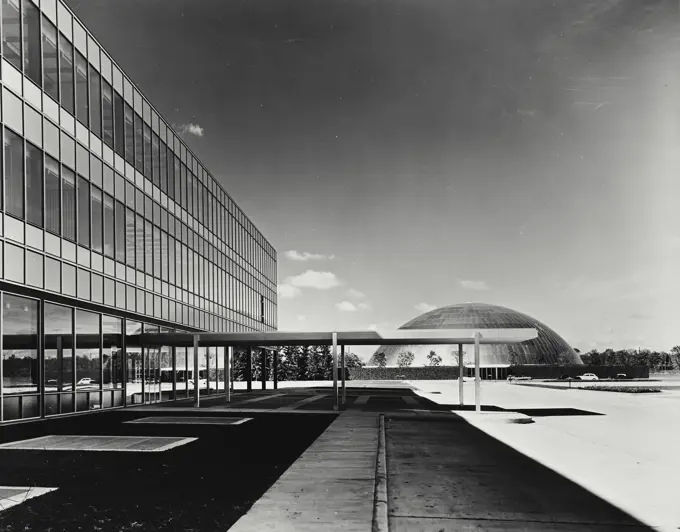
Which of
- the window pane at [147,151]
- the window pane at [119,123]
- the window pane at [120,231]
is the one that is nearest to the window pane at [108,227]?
the window pane at [120,231]

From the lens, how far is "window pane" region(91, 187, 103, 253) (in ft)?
92.8

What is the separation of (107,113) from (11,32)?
7.74 m

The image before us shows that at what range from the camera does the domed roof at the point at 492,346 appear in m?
143

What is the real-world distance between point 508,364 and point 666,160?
427 feet

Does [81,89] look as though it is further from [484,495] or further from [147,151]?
[484,495]

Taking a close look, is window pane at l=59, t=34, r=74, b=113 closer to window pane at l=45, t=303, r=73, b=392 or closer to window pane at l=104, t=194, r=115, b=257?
window pane at l=104, t=194, r=115, b=257

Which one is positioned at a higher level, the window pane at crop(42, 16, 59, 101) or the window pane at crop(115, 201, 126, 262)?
the window pane at crop(42, 16, 59, 101)

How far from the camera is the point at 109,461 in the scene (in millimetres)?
14062

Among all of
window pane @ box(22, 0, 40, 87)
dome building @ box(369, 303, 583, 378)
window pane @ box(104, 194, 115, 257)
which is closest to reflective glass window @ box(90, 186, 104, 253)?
window pane @ box(104, 194, 115, 257)

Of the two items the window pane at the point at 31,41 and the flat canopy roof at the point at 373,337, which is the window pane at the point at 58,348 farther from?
the window pane at the point at 31,41

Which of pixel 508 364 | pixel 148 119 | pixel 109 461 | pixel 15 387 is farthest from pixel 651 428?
pixel 508 364

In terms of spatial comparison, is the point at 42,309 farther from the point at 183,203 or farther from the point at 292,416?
the point at 183,203

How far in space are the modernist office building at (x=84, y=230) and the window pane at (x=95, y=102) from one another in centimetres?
8

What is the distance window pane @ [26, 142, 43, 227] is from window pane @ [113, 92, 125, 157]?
7.25 meters
